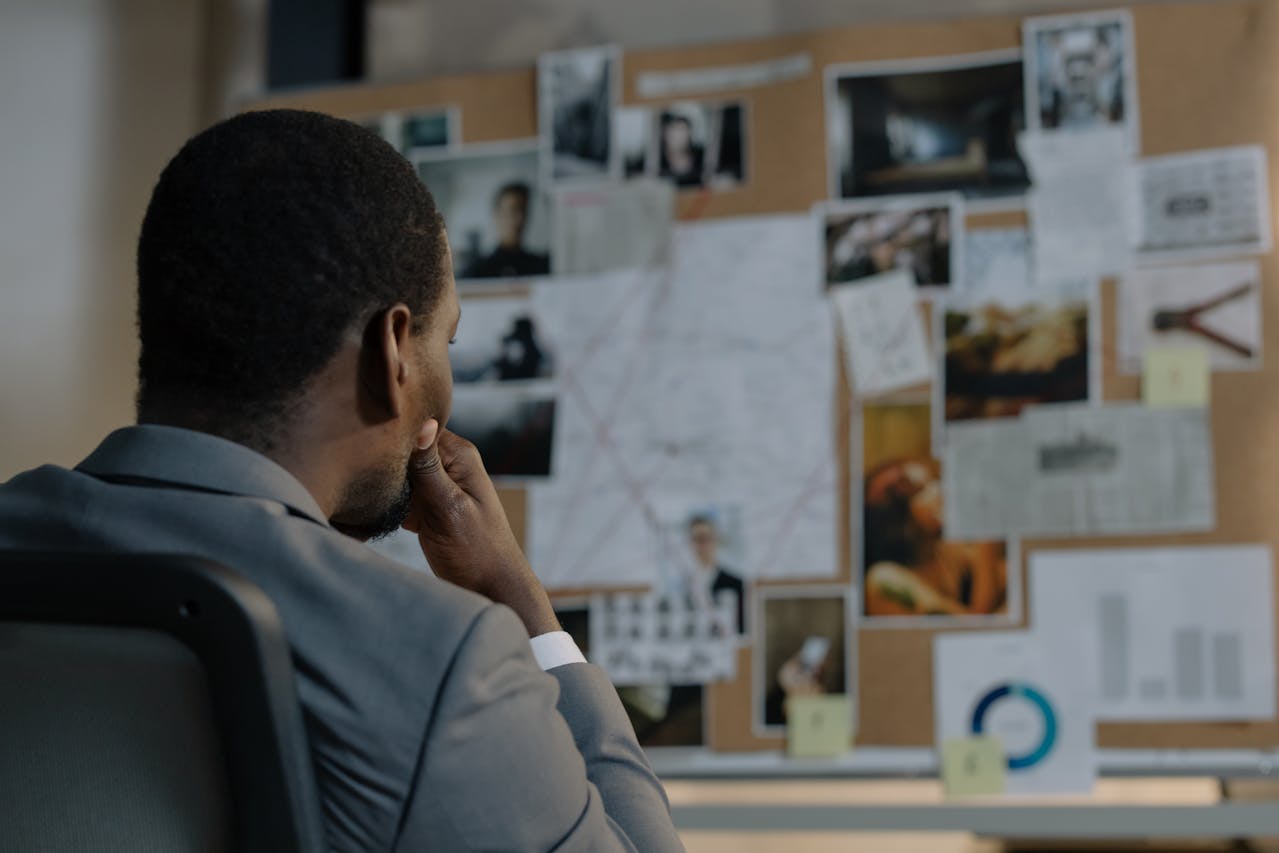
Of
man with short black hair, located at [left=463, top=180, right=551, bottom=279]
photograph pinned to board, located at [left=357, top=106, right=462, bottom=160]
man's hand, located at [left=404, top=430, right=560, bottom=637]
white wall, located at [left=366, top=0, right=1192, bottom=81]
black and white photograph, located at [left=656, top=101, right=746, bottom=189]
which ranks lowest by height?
man's hand, located at [left=404, top=430, right=560, bottom=637]

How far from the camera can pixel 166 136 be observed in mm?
2244

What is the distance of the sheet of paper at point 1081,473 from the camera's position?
1.65 meters

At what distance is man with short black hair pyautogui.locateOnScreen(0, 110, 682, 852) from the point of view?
1.95ft

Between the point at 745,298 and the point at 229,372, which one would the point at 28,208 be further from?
the point at 229,372

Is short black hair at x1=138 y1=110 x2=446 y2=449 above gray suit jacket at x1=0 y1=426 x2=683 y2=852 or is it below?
above

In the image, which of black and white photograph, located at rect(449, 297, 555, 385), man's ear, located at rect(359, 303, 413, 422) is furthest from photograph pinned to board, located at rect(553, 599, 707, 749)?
man's ear, located at rect(359, 303, 413, 422)

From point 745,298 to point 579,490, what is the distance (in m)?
0.34

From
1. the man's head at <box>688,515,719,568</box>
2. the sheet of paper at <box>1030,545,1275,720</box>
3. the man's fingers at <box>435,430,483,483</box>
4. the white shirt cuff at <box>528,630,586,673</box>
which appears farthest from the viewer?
the man's head at <box>688,515,719,568</box>

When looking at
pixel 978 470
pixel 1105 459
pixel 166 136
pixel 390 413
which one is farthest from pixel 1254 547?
pixel 166 136

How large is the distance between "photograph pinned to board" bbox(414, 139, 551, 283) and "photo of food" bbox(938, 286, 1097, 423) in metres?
0.58

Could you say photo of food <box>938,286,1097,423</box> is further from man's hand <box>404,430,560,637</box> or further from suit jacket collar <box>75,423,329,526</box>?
suit jacket collar <box>75,423,329,526</box>

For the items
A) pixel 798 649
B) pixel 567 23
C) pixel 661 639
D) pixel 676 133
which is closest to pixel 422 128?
pixel 567 23

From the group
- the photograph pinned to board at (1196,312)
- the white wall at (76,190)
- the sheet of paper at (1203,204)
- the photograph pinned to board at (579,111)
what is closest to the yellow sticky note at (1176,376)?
the photograph pinned to board at (1196,312)

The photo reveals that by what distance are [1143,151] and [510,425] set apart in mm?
879
